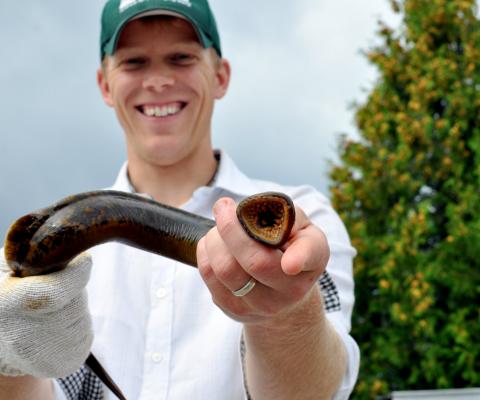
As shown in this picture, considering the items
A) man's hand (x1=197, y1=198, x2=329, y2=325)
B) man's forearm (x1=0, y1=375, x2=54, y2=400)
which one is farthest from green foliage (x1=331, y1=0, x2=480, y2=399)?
man's hand (x1=197, y1=198, x2=329, y2=325)

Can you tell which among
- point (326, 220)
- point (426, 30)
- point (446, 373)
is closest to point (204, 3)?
point (326, 220)

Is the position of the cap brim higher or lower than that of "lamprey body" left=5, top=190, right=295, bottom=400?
higher

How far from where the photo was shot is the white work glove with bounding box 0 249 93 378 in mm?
2617

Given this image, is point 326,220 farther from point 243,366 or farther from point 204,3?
point 204,3

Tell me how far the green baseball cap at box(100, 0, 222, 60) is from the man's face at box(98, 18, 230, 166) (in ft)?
0.22

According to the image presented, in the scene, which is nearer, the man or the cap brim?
the man

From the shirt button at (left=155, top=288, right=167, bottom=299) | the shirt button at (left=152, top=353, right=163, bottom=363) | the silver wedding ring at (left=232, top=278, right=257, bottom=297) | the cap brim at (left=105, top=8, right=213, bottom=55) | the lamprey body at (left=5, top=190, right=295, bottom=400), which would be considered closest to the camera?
the silver wedding ring at (left=232, top=278, right=257, bottom=297)

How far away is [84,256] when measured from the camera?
9.18ft

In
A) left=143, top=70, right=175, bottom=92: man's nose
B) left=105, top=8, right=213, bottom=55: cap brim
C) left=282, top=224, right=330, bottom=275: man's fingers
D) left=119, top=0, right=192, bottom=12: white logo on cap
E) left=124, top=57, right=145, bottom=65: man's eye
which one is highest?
left=119, top=0, right=192, bottom=12: white logo on cap

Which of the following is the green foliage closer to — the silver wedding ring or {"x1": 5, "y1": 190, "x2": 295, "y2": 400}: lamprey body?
{"x1": 5, "y1": 190, "x2": 295, "y2": 400}: lamprey body

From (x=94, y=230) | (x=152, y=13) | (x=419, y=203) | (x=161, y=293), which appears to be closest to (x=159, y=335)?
(x=161, y=293)

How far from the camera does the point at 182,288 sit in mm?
3869

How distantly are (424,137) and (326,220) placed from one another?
7.26 metres

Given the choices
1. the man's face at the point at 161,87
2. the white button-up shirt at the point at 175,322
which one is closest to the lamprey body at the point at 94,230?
the white button-up shirt at the point at 175,322
